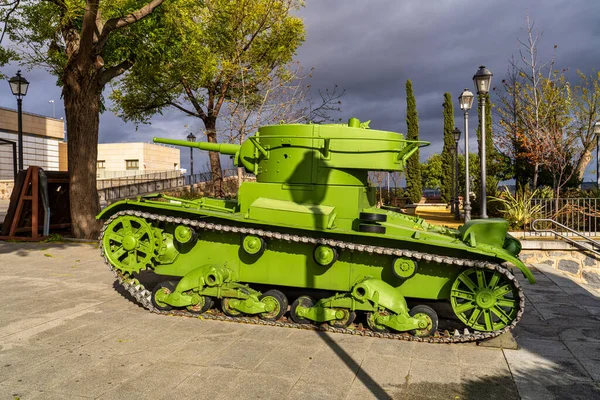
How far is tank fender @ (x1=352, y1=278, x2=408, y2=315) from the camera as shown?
6.36 metres

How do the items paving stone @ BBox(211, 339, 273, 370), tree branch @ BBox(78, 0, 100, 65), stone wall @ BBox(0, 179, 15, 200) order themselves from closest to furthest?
paving stone @ BBox(211, 339, 273, 370)
tree branch @ BBox(78, 0, 100, 65)
stone wall @ BBox(0, 179, 15, 200)

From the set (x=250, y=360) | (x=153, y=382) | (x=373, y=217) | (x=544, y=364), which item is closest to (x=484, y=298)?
(x=544, y=364)

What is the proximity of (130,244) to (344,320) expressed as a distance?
3.49 m

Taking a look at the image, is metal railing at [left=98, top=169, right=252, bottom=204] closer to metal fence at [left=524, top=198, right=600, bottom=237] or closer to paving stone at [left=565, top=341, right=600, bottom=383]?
metal fence at [left=524, top=198, right=600, bottom=237]

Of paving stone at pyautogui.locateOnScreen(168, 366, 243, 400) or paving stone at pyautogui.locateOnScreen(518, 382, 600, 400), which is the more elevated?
paving stone at pyautogui.locateOnScreen(168, 366, 243, 400)

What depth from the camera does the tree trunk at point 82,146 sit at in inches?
551

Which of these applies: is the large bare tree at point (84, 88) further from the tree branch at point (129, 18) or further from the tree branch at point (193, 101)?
the tree branch at point (193, 101)

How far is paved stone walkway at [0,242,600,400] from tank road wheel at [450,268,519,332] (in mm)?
421

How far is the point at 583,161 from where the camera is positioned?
23375 mm

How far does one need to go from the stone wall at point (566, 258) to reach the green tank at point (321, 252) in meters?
5.47

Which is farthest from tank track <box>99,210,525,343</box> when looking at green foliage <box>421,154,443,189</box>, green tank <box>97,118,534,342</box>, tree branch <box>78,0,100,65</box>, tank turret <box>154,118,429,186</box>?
green foliage <box>421,154,443,189</box>

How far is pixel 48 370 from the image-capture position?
498 cm

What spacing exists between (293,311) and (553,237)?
8.78 meters

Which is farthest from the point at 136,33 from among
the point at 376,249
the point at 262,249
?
the point at 376,249
